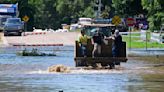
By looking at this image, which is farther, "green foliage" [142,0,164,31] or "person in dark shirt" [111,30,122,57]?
"green foliage" [142,0,164,31]

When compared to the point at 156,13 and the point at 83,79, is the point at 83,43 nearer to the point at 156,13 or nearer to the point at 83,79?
the point at 83,79

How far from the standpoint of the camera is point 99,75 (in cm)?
2689

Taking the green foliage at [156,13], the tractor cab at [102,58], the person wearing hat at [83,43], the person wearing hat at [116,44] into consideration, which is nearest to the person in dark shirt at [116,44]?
the person wearing hat at [116,44]

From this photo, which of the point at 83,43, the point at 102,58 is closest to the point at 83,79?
the point at 102,58

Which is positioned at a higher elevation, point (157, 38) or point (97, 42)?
point (97, 42)

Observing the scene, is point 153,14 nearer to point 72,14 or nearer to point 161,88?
point 161,88

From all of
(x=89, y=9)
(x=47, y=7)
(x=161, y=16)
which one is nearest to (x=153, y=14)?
(x=161, y=16)

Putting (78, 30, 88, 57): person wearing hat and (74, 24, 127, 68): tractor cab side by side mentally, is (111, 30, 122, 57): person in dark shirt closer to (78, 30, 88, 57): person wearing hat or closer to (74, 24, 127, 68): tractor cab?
(74, 24, 127, 68): tractor cab

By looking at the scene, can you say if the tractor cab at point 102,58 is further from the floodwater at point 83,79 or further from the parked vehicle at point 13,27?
the parked vehicle at point 13,27

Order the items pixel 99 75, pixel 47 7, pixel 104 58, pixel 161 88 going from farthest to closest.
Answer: pixel 47 7
pixel 104 58
pixel 99 75
pixel 161 88

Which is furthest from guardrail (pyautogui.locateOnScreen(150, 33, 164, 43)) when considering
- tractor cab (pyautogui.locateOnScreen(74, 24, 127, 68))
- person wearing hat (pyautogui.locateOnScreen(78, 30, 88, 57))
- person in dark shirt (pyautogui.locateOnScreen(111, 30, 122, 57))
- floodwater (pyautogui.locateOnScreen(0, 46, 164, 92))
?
person wearing hat (pyautogui.locateOnScreen(78, 30, 88, 57))

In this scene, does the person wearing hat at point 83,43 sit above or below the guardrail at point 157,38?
above

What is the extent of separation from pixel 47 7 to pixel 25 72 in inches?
5279

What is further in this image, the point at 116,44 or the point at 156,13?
the point at 156,13
